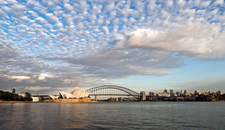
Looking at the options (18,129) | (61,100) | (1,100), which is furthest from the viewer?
(61,100)

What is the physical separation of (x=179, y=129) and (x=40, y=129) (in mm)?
15952

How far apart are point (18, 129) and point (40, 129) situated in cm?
237

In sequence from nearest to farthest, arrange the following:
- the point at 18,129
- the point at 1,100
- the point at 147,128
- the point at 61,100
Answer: the point at 18,129 → the point at 147,128 → the point at 1,100 → the point at 61,100

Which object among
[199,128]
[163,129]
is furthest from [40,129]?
[199,128]

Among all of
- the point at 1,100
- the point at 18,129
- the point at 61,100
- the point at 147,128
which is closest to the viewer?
the point at 18,129

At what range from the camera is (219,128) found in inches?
843

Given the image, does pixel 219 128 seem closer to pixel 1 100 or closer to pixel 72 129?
pixel 72 129

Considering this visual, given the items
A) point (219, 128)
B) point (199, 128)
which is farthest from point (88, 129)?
point (219, 128)

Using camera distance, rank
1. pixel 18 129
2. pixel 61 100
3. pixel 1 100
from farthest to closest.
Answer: pixel 61 100 → pixel 1 100 → pixel 18 129

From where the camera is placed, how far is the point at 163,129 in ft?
68.6

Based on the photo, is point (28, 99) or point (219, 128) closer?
point (219, 128)

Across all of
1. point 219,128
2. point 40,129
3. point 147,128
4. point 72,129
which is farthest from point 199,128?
point 40,129

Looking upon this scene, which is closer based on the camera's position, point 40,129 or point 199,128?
point 40,129

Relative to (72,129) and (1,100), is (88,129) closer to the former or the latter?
(72,129)
